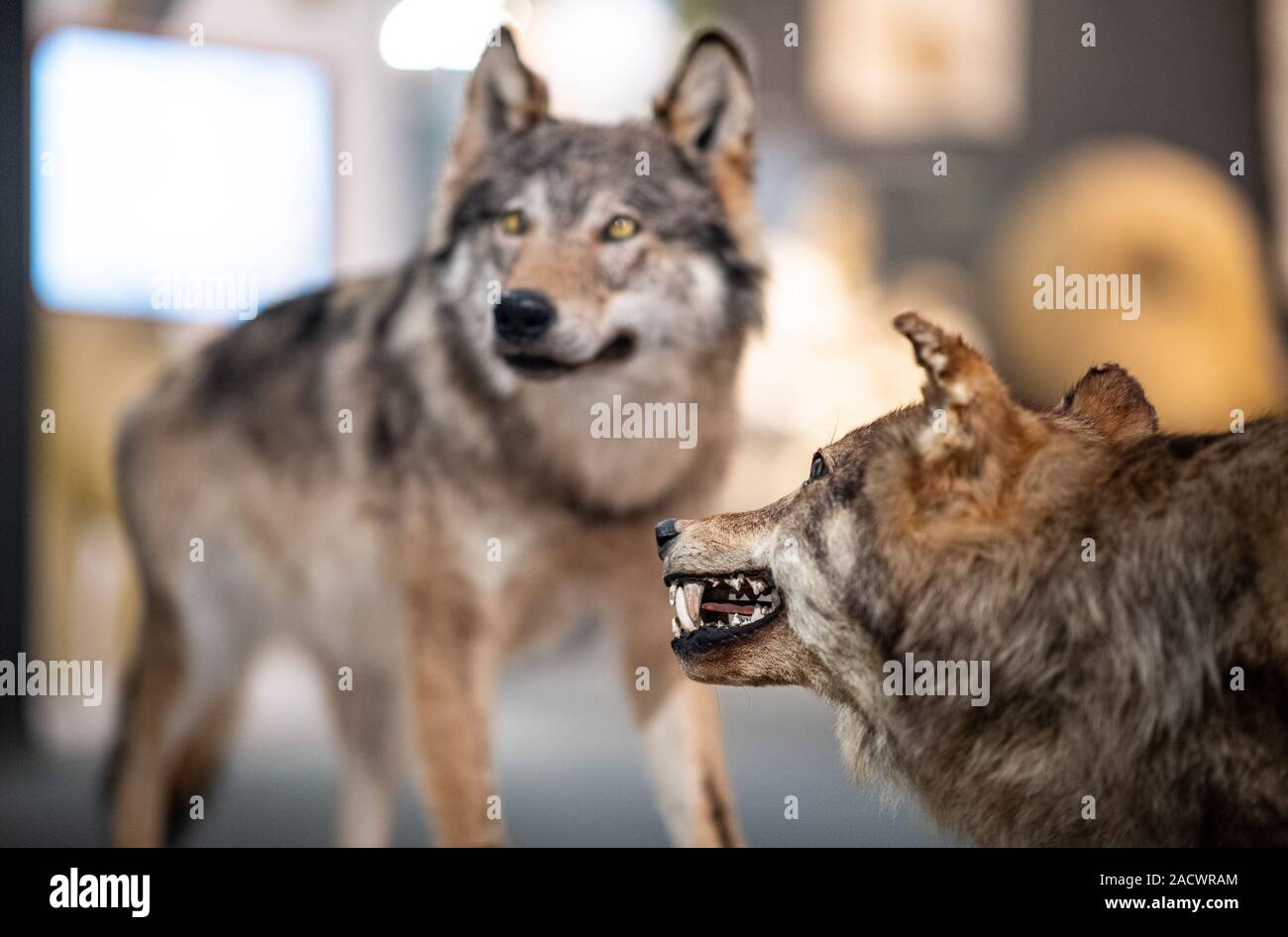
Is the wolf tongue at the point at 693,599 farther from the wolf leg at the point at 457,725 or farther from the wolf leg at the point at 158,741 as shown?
the wolf leg at the point at 158,741

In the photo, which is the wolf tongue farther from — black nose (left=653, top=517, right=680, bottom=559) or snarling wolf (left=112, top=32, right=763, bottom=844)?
snarling wolf (left=112, top=32, right=763, bottom=844)

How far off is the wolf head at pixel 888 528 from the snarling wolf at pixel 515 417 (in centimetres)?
77

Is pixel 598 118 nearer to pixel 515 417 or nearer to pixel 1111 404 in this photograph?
pixel 515 417

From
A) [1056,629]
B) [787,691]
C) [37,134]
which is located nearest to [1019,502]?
[1056,629]

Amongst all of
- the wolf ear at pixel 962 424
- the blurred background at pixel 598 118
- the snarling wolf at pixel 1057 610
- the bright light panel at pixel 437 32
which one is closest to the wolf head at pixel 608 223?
the blurred background at pixel 598 118

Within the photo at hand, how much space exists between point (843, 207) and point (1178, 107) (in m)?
1.04

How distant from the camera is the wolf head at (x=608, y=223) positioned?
2.53 m

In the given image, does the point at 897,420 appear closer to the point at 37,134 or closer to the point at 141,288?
the point at 141,288

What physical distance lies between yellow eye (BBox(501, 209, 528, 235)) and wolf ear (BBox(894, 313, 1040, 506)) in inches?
46.8

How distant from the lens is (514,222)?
261 cm

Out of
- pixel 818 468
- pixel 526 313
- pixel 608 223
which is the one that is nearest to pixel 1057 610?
pixel 818 468

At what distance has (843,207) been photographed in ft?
11.4
